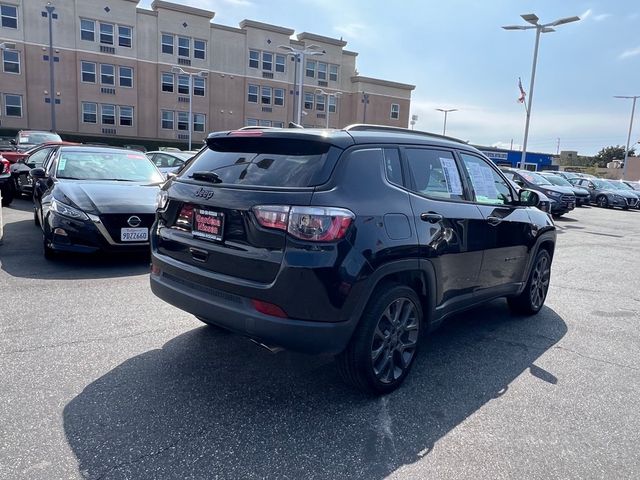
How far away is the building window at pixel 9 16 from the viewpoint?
117ft

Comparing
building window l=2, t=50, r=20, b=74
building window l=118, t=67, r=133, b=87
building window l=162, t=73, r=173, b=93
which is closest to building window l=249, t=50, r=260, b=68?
building window l=162, t=73, r=173, b=93

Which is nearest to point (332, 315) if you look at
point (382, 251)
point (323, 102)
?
point (382, 251)

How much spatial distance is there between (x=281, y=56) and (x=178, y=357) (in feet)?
152

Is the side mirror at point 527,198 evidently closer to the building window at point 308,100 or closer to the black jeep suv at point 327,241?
the black jeep suv at point 327,241

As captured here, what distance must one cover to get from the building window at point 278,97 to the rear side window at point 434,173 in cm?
4491

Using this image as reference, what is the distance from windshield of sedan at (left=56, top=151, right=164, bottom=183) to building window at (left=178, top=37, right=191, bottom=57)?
123ft

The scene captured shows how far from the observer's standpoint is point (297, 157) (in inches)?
126

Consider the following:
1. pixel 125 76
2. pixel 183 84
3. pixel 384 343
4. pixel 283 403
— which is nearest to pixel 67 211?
pixel 283 403

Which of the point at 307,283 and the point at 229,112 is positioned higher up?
the point at 229,112

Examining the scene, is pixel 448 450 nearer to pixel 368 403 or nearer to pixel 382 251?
pixel 368 403

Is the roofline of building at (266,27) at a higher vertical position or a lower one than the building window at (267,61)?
higher

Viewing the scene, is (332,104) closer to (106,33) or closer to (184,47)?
(184,47)

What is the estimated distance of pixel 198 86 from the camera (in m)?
42.8

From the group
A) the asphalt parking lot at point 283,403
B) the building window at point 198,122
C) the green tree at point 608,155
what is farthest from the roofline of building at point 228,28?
the green tree at point 608,155
